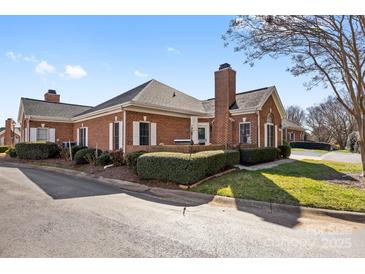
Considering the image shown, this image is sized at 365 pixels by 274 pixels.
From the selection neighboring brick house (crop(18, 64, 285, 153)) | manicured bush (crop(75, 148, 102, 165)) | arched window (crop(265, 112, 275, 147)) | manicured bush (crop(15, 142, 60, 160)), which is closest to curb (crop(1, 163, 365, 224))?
neighboring brick house (crop(18, 64, 285, 153))

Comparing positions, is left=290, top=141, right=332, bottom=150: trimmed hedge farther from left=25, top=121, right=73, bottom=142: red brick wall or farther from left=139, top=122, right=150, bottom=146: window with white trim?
left=25, top=121, right=73, bottom=142: red brick wall

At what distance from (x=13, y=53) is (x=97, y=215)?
7.23 meters

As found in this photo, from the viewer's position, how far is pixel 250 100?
1521cm

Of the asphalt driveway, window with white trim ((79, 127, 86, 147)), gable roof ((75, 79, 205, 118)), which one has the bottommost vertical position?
the asphalt driveway

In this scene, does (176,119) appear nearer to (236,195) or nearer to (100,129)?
(100,129)

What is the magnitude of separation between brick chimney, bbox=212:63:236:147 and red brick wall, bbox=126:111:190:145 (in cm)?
213

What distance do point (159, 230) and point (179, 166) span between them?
3498mm

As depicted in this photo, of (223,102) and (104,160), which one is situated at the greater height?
(223,102)

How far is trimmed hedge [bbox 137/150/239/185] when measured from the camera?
7.33 metres

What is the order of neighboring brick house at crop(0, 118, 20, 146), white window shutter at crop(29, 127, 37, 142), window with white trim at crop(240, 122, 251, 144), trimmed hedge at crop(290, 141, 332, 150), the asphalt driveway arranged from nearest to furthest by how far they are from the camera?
1. window with white trim at crop(240, 122, 251, 144)
2. the asphalt driveway
3. white window shutter at crop(29, 127, 37, 142)
4. neighboring brick house at crop(0, 118, 20, 146)
5. trimmed hedge at crop(290, 141, 332, 150)

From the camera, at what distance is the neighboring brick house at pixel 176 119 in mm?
12602

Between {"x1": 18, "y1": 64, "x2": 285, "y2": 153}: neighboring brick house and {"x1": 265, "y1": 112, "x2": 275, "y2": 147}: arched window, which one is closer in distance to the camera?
{"x1": 18, "y1": 64, "x2": 285, "y2": 153}: neighboring brick house

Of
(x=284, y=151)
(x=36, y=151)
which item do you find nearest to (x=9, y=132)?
(x=36, y=151)
